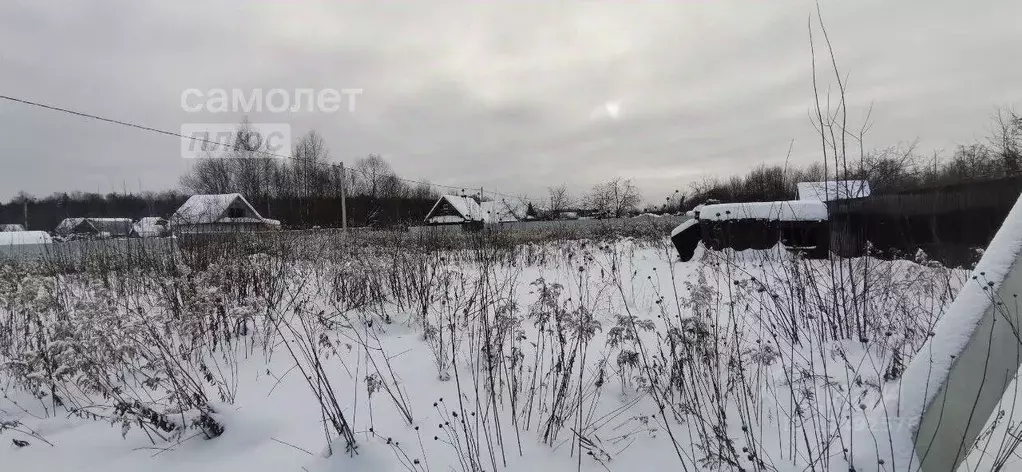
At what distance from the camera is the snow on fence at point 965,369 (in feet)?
4.21

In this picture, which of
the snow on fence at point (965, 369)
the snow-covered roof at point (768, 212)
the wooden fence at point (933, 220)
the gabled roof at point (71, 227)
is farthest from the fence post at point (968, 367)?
the gabled roof at point (71, 227)

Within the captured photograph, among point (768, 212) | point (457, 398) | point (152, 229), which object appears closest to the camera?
point (457, 398)

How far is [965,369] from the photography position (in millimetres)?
1286

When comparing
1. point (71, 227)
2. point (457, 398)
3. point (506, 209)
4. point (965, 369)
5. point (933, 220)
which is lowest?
point (457, 398)

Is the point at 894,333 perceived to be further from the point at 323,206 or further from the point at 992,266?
the point at 323,206

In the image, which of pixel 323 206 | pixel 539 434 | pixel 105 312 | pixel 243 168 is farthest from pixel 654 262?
pixel 243 168

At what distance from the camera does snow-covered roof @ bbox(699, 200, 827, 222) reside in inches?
319

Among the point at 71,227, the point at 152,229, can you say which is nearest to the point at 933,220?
the point at 152,229

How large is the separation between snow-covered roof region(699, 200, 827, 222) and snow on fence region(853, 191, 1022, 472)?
7219mm

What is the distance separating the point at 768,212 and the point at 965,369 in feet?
26.1

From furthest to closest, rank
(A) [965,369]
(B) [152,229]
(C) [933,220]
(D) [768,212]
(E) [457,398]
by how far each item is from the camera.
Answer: (D) [768,212] → (C) [933,220] → (B) [152,229] → (E) [457,398] → (A) [965,369]

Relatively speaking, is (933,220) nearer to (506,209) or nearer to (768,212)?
(768,212)

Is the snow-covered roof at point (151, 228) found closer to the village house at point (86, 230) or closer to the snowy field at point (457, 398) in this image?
the village house at point (86, 230)

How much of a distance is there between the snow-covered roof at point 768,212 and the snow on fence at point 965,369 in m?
7.22
